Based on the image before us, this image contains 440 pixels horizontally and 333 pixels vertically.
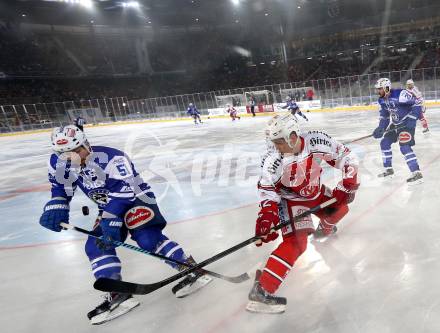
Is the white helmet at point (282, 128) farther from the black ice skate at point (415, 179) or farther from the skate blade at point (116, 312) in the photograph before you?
the black ice skate at point (415, 179)

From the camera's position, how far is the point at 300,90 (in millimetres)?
19422

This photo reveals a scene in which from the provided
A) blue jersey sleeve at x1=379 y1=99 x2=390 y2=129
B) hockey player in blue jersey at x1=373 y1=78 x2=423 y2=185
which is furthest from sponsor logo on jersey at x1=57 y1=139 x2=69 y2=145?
blue jersey sleeve at x1=379 y1=99 x2=390 y2=129

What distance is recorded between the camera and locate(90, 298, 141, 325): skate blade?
8.48 ft

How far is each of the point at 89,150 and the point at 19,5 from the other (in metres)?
32.6

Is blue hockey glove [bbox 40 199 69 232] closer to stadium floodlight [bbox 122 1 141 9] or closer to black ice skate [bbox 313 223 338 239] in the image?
black ice skate [bbox 313 223 338 239]

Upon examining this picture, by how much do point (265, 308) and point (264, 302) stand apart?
0.04m

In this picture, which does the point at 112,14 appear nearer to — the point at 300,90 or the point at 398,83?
the point at 300,90

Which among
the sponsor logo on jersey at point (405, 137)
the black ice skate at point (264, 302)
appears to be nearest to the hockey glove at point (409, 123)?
the sponsor logo on jersey at point (405, 137)

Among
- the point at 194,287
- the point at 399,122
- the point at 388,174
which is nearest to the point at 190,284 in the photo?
the point at 194,287

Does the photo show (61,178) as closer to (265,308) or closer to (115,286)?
(115,286)

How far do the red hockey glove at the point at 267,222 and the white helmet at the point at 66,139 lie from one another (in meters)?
1.42

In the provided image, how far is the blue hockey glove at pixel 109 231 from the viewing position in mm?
2537

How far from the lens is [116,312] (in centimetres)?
265

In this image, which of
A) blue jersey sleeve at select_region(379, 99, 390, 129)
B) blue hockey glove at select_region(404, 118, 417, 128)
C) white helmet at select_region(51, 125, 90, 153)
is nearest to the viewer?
white helmet at select_region(51, 125, 90, 153)
